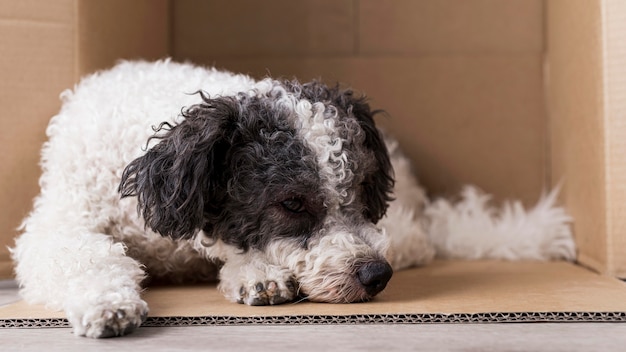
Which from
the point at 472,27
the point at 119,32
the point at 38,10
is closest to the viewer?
the point at 38,10

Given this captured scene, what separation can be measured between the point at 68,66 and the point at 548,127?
2209mm

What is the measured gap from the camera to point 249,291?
83.4 inches

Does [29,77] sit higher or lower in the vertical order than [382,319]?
higher

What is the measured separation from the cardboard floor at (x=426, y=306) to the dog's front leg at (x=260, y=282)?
31 millimetres

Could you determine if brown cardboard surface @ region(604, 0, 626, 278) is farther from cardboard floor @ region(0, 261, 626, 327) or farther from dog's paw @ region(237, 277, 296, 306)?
dog's paw @ region(237, 277, 296, 306)

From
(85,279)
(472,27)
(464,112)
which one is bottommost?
(85,279)

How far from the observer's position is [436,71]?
12.2 feet

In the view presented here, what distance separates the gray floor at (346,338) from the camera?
5.53ft

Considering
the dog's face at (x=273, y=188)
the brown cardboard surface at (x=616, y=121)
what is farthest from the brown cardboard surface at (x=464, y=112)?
the dog's face at (x=273, y=188)

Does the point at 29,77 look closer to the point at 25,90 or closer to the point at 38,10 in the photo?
the point at 25,90

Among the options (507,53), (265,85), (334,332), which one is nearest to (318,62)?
(507,53)

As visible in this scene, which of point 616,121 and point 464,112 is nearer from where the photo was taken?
point 616,121

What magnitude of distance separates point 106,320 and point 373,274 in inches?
27.3

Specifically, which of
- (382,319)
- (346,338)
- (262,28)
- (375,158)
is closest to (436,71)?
(262,28)
